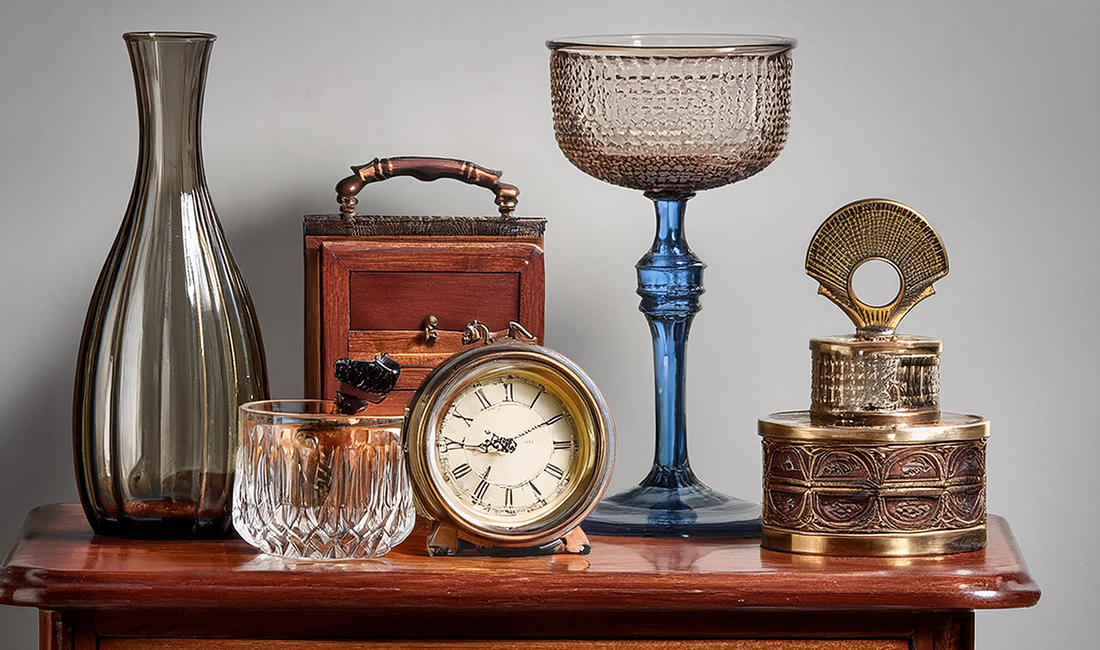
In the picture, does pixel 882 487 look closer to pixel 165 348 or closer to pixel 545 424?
pixel 545 424

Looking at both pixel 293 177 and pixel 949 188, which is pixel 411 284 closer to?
pixel 293 177

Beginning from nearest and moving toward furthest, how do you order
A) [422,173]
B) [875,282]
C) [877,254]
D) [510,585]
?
[510,585]
[877,254]
[422,173]
[875,282]

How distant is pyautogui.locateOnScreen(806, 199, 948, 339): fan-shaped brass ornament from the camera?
1.06m

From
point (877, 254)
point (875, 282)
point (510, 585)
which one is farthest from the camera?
point (875, 282)

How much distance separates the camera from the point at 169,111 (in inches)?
43.8

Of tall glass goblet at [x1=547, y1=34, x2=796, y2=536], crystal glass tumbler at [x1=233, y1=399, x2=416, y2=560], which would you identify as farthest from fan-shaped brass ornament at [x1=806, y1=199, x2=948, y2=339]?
crystal glass tumbler at [x1=233, y1=399, x2=416, y2=560]

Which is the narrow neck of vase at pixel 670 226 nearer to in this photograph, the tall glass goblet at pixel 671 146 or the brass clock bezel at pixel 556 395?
the tall glass goblet at pixel 671 146

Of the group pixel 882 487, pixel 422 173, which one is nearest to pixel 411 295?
pixel 422 173

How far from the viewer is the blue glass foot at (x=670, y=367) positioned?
115 cm

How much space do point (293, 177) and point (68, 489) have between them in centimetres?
39

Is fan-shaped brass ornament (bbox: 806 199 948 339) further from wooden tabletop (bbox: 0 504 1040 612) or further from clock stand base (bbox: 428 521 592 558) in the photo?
clock stand base (bbox: 428 521 592 558)

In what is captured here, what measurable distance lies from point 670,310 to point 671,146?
0.14 m

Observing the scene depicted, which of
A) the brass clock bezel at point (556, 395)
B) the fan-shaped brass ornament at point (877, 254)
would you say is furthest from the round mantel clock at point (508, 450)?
the fan-shaped brass ornament at point (877, 254)

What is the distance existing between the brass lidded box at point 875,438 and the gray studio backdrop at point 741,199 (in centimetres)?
30
